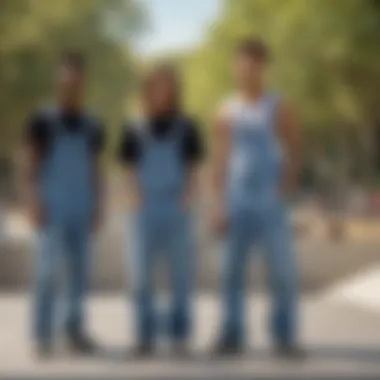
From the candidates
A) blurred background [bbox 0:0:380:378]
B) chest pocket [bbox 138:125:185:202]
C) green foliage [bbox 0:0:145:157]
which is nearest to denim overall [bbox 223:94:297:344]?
chest pocket [bbox 138:125:185:202]

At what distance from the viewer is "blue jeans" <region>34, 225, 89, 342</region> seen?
6.86 meters

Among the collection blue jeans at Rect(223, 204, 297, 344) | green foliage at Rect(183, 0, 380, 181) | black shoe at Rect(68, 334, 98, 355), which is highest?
green foliage at Rect(183, 0, 380, 181)

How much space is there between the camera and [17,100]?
23219 millimetres

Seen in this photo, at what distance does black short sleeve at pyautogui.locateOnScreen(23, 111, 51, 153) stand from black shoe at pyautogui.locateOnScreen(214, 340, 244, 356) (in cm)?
142

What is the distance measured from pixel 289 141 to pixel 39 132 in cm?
130

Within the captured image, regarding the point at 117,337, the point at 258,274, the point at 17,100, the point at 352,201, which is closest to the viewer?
the point at 117,337

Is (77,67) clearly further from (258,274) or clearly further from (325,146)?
(325,146)

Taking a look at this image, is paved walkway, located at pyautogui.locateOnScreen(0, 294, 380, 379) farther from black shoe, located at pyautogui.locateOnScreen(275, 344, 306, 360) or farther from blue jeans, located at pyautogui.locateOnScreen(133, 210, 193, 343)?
blue jeans, located at pyautogui.locateOnScreen(133, 210, 193, 343)

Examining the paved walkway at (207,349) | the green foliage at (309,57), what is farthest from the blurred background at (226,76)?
the paved walkway at (207,349)

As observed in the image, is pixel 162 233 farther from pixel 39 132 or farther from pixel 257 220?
pixel 39 132

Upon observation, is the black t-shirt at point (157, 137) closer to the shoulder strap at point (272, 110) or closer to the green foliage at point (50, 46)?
the shoulder strap at point (272, 110)

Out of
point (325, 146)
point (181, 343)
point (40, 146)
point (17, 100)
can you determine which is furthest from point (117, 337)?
point (325, 146)

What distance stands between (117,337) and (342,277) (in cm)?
564

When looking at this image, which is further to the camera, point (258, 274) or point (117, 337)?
point (258, 274)
